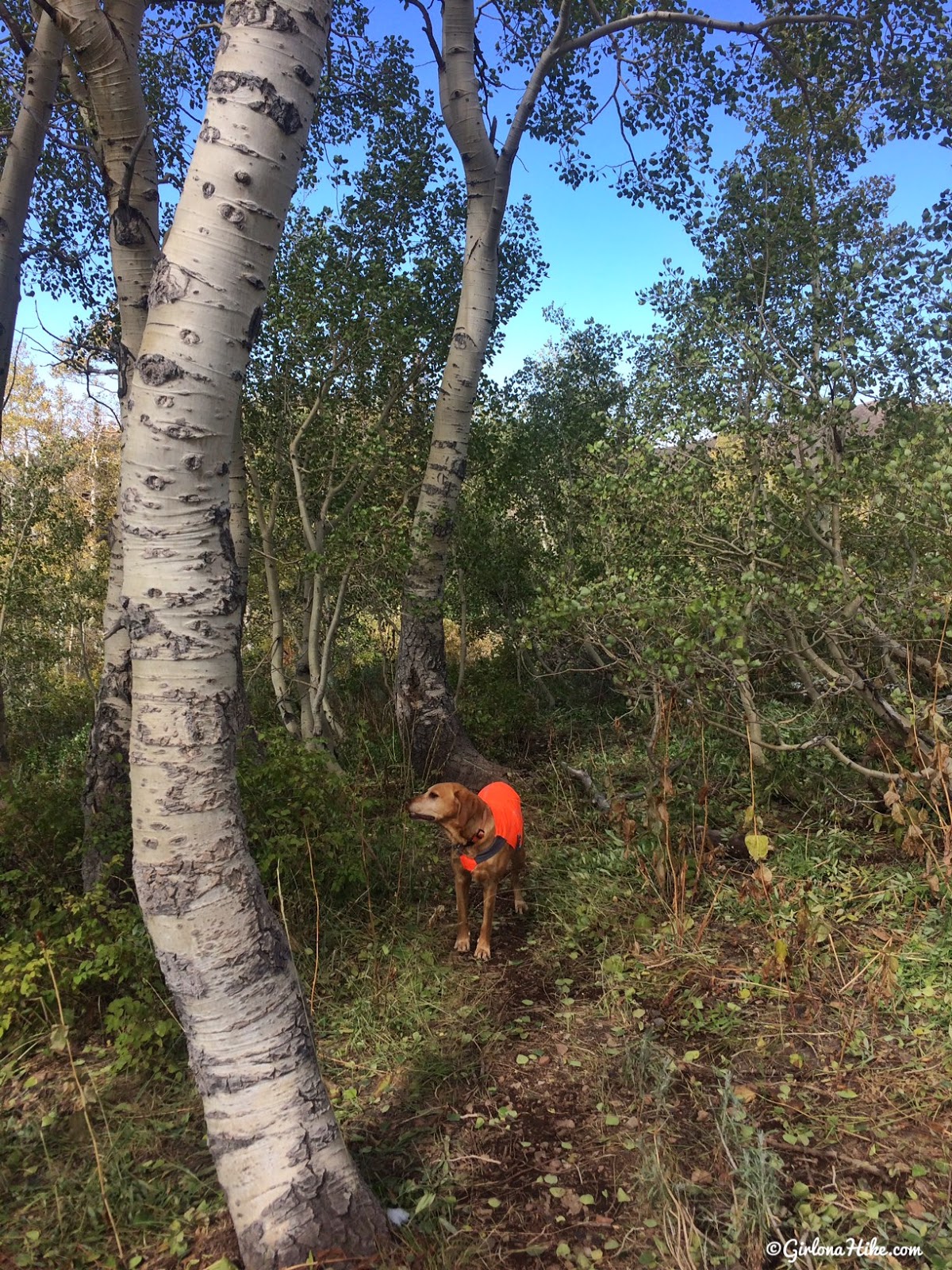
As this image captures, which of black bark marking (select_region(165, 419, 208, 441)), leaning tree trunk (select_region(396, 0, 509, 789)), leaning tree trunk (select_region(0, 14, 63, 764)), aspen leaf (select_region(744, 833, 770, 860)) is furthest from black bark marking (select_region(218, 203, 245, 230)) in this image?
leaning tree trunk (select_region(396, 0, 509, 789))

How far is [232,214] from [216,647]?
3.76 feet

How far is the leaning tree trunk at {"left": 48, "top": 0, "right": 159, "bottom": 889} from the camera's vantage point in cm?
368

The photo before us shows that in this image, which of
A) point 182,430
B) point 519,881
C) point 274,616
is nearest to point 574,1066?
point 519,881

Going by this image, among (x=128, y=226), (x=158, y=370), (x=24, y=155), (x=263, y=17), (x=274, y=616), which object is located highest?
(x=24, y=155)

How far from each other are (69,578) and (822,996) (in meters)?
12.8

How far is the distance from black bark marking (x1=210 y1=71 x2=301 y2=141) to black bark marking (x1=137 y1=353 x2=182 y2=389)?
604 millimetres

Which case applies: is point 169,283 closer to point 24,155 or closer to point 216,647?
point 216,647

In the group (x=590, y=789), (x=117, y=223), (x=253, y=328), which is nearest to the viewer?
(x=253, y=328)

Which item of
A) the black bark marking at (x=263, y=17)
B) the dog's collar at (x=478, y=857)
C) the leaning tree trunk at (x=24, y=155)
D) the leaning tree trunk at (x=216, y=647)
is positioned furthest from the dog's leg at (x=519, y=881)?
the leaning tree trunk at (x=24, y=155)

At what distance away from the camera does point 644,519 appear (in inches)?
188

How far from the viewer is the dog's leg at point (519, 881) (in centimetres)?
409

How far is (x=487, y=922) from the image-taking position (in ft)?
12.1

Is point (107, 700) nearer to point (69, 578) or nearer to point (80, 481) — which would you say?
point (69, 578)

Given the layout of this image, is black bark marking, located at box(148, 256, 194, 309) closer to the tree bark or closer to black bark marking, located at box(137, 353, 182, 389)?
black bark marking, located at box(137, 353, 182, 389)
